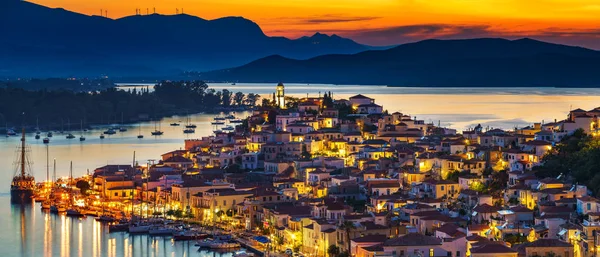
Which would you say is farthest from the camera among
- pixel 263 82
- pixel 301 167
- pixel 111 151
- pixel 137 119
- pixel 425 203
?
pixel 263 82

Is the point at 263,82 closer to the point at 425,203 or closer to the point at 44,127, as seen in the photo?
the point at 44,127

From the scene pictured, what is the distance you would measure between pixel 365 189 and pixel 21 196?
24.1ft

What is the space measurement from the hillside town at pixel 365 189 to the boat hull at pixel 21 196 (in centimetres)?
119

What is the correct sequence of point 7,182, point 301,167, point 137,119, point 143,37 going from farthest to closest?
1. point 143,37
2. point 137,119
3. point 7,182
4. point 301,167

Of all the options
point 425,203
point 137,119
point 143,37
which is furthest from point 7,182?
point 143,37

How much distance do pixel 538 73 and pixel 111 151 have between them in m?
62.0

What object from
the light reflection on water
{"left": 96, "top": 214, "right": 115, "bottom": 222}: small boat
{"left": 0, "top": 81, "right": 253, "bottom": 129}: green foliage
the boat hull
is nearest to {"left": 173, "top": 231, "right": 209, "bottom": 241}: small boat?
the light reflection on water

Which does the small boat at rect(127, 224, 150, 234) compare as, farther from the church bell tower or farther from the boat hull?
the church bell tower

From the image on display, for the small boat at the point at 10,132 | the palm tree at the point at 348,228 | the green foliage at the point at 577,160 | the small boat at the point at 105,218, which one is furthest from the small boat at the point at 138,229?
the small boat at the point at 10,132

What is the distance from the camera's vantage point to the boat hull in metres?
20.5

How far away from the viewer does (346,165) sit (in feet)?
66.1

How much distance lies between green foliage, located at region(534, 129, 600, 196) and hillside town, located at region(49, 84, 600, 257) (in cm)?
16

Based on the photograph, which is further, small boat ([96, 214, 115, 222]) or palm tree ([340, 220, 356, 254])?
small boat ([96, 214, 115, 222])

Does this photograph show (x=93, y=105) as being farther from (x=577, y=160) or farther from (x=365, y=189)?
(x=577, y=160)
